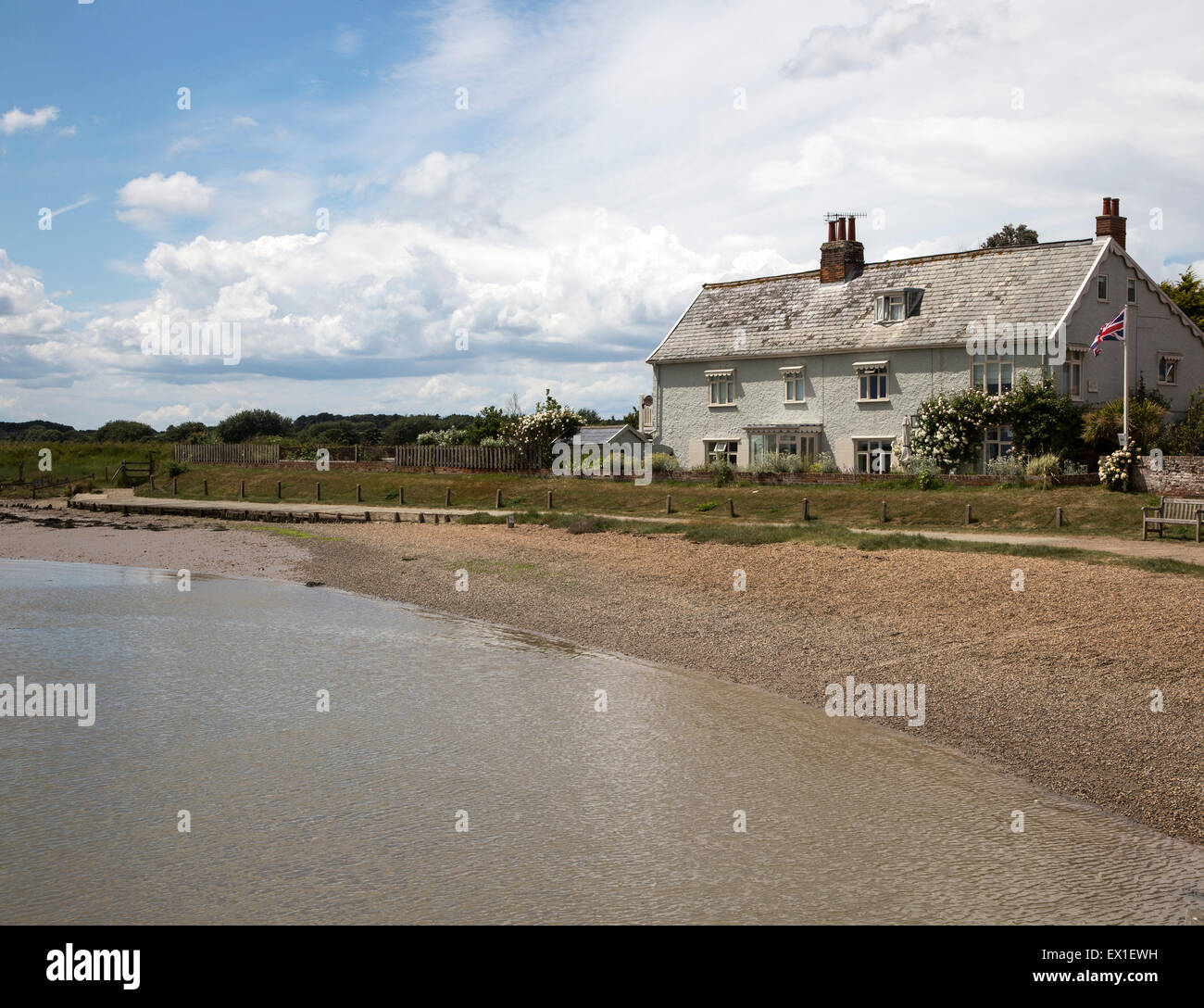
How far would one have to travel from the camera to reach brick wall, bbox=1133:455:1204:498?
29578mm

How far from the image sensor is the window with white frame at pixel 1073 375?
1454 inches

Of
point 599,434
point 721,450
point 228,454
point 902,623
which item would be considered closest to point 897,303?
point 721,450

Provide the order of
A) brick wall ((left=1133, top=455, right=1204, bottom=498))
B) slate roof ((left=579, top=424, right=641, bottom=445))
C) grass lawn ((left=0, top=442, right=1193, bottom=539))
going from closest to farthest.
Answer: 1. grass lawn ((left=0, top=442, right=1193, bottom=539))
2. brick wall ((left=1133, top=455, right=1204, bottom=498))
3. slate roof ((left=579, top=424, right=641, bottom=445))

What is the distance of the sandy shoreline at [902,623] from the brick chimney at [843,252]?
891 inches

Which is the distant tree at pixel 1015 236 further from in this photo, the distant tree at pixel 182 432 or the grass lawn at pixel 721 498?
the distant tree at pixel 182 432

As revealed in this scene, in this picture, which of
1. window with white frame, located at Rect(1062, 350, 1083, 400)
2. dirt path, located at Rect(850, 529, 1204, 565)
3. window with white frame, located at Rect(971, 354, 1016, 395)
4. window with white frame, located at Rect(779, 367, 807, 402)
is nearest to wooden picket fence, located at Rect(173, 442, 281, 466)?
window with white frame, located at Rect(779, 367, 807, 402)

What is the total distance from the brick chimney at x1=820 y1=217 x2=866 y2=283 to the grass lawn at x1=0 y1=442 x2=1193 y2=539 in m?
12.5

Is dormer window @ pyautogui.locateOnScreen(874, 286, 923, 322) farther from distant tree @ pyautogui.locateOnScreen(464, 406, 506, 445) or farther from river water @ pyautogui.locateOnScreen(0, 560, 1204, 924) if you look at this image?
river water @ pyautogui.locateOnScreen(0, 560, 1204, 924)

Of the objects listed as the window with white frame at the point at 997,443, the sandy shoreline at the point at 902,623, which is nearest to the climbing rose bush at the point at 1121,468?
the window with white frame at the point at 997,443

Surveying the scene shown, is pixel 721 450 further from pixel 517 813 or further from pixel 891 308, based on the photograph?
pixel 517 813

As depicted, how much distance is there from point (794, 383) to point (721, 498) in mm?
10555

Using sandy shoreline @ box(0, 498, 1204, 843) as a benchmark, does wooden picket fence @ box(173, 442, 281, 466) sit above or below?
above

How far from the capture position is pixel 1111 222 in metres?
39.4

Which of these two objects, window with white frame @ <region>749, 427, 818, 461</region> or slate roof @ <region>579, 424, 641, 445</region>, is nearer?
window with white frame @ <region>749, 427, 818, 461</region>
